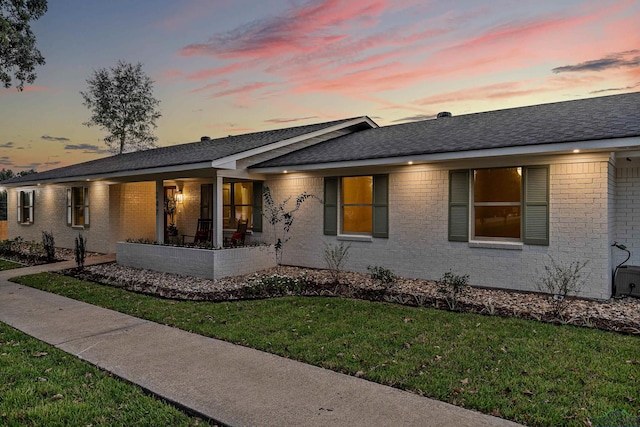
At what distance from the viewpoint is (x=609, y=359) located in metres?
4.14

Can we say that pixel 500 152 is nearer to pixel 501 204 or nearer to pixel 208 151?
pixel 501 204

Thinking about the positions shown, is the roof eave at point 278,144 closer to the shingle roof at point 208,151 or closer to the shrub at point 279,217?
the shingle roof at point 208,151

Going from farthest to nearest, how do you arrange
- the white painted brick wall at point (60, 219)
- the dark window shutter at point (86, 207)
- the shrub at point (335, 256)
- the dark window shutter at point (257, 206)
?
the dark window shutter at point (86, 207) → the white painted brick wall at point (60, 219) → the dark window shutter at point (257, 206) → the shrub at point (335, 256)

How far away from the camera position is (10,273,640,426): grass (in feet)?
10.8

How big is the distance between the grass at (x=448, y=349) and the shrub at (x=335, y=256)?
2.81 metres

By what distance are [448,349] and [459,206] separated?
14.2 ft

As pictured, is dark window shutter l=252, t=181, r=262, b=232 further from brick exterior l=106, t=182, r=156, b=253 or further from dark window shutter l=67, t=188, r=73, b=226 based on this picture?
dark window shutter l=67, t=188, r=73, b=226

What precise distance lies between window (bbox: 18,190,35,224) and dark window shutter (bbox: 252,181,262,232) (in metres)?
12.4

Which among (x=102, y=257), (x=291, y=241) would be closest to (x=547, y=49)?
(x=291, y=241)

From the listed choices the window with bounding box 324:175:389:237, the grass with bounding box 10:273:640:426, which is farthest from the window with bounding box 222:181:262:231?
the grass with bounding box 10:273:640:426

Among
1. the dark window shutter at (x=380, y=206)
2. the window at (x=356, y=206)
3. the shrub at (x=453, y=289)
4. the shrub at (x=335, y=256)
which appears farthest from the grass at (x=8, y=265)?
the shrub at (x=453, y=289)

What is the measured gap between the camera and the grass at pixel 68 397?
9.95ft

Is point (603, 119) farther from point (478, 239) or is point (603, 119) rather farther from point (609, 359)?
point (609, 359)

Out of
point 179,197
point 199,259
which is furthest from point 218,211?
point 179,197
